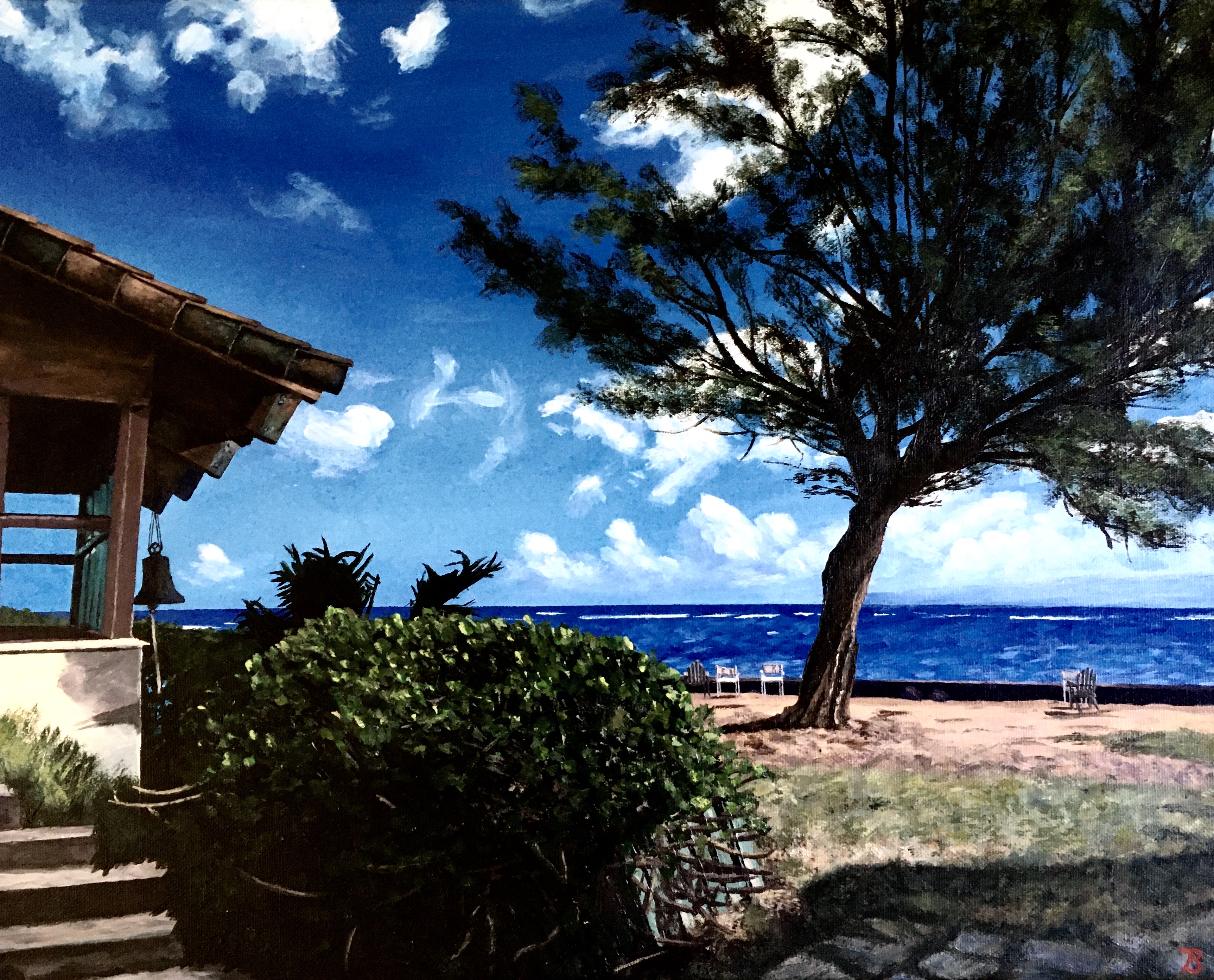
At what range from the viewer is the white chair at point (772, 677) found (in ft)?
53.2

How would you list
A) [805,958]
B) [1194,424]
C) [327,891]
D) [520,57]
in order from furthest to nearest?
[1194,424]
[520,57]
[805,958]
[327,891]

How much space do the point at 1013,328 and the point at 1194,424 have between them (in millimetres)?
1897

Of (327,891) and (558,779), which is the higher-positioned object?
(558,779)

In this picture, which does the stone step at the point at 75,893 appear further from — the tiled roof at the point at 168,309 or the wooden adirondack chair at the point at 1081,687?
the wooden adirondack chair at the point at 1081,687

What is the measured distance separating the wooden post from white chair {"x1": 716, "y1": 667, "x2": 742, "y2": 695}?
41.3 feet

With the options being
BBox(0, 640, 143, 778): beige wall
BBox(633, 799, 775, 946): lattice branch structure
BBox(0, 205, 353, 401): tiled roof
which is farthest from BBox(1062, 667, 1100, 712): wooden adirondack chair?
BBox(0, 640, 143, 778): beige wall

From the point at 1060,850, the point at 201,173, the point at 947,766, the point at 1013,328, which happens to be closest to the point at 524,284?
the point at 201,173

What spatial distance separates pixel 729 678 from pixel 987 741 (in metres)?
7.28

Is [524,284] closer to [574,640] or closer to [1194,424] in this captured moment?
[1194,424]

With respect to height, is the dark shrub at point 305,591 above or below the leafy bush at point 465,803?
above

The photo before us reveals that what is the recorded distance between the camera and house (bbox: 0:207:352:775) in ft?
Result: 13.8

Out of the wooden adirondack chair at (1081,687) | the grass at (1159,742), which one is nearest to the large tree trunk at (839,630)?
the grass at (1159,742)

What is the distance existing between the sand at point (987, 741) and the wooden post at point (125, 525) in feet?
12.4

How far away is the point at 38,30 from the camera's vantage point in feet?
17.8
